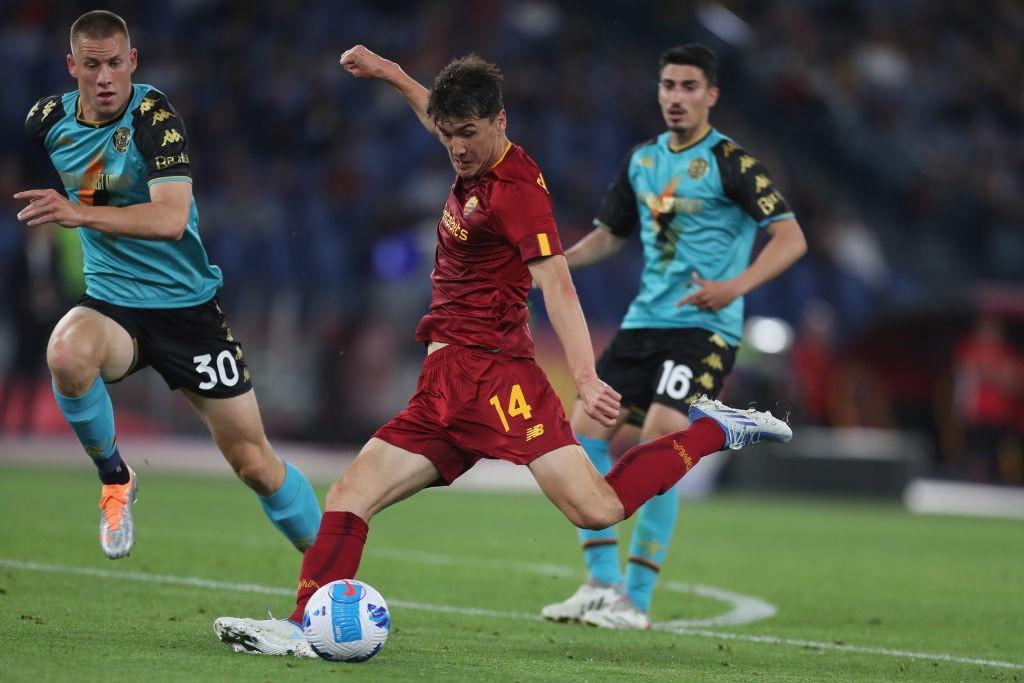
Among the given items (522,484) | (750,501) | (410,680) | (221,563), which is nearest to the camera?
(410,680)

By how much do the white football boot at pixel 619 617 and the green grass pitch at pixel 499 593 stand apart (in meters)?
0.16

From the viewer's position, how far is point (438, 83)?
5.55 metres

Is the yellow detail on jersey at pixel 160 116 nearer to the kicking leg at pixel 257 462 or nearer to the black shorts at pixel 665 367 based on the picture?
the kicking leg at pixel 257 462

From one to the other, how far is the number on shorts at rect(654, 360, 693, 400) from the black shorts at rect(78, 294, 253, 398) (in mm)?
1933

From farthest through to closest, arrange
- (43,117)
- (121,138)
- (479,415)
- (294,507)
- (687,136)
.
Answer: (687,136), (294,507), (43,117), (121,138), (479,415)

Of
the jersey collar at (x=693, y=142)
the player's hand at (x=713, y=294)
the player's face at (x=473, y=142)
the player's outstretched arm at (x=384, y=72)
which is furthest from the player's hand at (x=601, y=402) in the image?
the jersey collar at (x=693, y=142)

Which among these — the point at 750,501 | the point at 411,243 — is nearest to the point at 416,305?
the point at 411,243

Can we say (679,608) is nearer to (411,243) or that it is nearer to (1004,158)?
(411,243)

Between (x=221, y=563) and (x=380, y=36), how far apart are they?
1453cm

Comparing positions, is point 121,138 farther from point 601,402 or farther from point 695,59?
point 695,59

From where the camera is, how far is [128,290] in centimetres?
659

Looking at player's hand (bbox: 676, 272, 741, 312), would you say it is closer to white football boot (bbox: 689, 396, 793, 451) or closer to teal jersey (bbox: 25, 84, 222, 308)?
white football boot (bbox: 689, 396, 793, 451)

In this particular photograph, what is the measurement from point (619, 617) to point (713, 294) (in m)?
1.53

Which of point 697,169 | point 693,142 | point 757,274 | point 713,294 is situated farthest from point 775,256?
point 693,142
